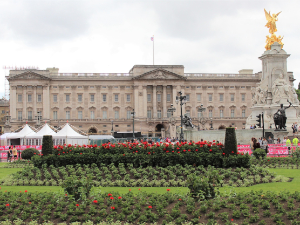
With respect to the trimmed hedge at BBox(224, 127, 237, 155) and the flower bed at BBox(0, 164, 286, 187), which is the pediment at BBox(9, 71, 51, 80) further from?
the trimmed hedge at BBox(224, 127, 237, 155)

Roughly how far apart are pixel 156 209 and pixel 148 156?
22.1ft

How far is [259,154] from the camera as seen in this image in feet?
70.1

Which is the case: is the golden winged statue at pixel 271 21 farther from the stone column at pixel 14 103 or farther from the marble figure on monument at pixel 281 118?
the stone column at pixel 14 103

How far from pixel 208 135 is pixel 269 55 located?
9.42 meters

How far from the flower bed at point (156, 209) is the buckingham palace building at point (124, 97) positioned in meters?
65.9

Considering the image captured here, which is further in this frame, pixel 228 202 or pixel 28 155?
pixel 28 155

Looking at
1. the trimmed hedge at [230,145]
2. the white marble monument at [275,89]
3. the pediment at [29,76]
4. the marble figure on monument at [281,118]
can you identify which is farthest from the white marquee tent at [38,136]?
the pediment at [29,76]

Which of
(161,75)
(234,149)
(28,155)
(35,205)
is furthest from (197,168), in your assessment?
(161,75)

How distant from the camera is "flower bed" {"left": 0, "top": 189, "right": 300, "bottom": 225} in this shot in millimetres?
9159

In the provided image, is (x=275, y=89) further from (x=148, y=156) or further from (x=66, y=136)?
(x=148, y=156)

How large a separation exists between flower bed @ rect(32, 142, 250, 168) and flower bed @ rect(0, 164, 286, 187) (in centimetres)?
45

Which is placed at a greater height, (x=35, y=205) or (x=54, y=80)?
(x=54, y=80)

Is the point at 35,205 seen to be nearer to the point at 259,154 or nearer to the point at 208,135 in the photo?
the point at 259,154

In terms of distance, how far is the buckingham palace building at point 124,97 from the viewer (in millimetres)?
75938
